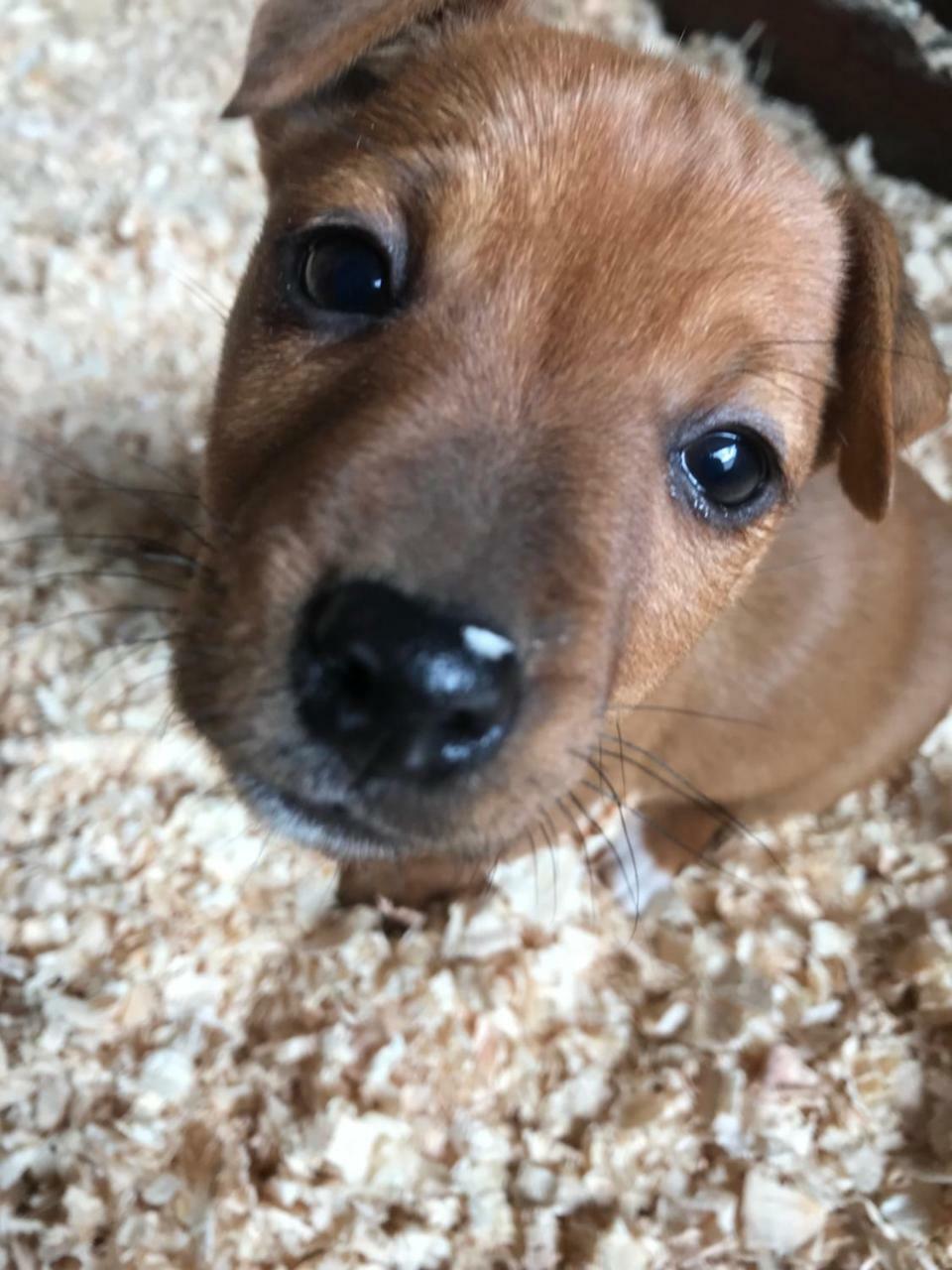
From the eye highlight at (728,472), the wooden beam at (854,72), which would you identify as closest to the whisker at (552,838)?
the eye highlight at (728,472)

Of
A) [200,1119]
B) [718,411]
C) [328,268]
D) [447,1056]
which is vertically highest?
[718,411]

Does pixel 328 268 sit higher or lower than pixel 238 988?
higher

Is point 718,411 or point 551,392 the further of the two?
point 718,411

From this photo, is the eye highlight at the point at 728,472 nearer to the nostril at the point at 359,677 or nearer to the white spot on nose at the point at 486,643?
the white spot on nose at the point at 486,643

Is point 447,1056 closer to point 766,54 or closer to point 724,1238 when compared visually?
point 724,1238

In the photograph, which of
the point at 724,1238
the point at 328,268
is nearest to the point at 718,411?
the point at 328,268

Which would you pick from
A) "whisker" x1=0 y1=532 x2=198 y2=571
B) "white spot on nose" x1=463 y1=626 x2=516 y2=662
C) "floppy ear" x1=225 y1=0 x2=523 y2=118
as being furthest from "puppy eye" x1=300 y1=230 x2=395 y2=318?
"whisker" x1=0 y1=532 x2=198 y2=571
